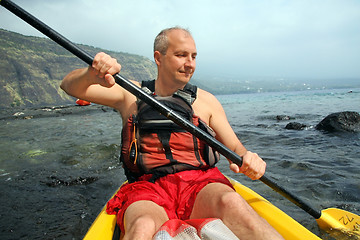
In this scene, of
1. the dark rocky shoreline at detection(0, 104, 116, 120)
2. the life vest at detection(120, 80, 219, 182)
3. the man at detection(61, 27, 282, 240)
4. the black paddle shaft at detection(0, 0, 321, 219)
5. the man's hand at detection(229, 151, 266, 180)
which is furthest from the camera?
the dark rocky shoreline at detection(0, 104, 116, 120)

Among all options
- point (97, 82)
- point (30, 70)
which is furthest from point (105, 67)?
point (30, 70)

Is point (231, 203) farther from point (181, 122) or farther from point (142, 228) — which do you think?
point (181, 122)

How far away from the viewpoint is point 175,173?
2.28 meters

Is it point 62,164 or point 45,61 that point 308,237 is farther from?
point 45,61

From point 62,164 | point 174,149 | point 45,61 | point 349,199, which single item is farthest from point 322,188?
point 45,61

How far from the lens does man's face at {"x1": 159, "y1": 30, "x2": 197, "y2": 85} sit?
8.32 ft

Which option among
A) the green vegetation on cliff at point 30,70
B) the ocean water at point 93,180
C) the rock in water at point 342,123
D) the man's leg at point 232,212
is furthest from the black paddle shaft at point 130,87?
the green vegetation on cliff at point 30,70

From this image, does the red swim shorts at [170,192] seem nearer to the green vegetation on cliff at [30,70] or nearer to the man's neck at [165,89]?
the man's neck at [165,89]

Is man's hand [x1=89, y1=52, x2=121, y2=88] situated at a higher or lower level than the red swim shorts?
higher

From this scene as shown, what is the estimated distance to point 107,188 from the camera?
4.51 meters

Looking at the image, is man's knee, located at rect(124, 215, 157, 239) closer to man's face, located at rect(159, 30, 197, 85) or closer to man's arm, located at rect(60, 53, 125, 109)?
man's arm, located at rect(60, 53, 125, 109)

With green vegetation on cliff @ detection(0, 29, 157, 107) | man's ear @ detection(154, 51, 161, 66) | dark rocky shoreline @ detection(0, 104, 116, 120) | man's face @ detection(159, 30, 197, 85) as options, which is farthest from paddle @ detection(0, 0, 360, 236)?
green vegetation on cliff @ detection(0, 29, 157, 107)

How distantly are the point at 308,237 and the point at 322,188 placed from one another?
8.24 ft

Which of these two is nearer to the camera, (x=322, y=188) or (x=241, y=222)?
(x=241, y=222)
